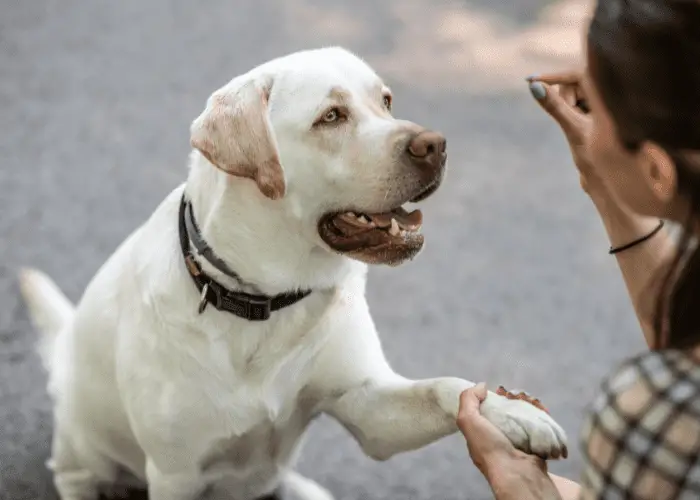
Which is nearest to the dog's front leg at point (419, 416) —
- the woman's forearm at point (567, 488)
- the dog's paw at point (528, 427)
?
the dog's paw at point (528, 427)

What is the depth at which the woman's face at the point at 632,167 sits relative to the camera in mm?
1079

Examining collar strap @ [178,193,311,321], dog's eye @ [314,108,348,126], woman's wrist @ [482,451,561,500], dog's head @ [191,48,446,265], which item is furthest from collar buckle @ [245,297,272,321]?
woman's wrist @ [482,451,561,500]

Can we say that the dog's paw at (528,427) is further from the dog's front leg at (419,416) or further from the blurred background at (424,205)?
the blurred background at (424,205)

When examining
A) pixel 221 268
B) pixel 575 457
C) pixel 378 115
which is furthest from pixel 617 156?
pixel 575 457

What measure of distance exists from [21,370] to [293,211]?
1033mm

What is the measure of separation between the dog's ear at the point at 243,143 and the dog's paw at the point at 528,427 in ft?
1.44

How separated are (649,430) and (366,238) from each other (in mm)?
560

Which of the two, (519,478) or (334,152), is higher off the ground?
(334,152)

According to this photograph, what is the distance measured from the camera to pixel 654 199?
1.12 metres

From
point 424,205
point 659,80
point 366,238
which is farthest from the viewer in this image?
point 424,205

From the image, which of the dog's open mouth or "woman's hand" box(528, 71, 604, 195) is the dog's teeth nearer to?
the dog's open mouth

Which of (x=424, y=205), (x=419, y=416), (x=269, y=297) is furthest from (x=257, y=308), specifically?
(x=424, y=205)

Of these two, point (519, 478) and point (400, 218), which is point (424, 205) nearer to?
point (400, 218)

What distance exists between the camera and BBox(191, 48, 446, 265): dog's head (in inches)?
55.6
